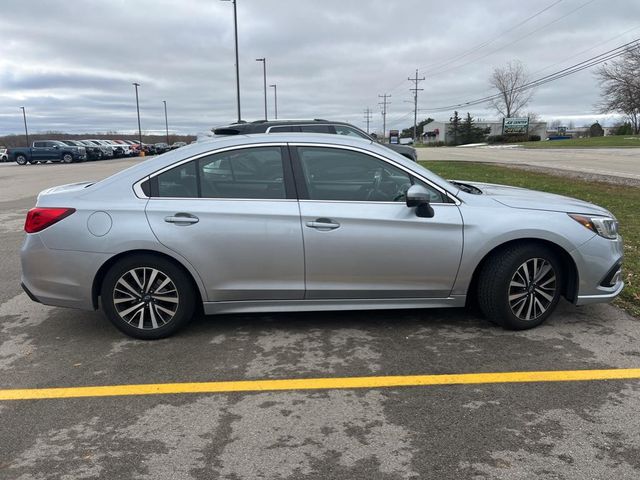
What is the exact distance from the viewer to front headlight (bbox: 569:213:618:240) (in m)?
4.26

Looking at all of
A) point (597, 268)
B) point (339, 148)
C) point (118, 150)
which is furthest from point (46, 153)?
point (597, 268)

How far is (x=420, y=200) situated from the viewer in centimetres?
401

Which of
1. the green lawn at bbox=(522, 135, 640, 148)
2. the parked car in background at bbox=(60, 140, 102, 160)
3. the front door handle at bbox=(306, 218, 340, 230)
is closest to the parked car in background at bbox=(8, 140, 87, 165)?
the parked car in background at bbox=(60, 140, 102, 160)

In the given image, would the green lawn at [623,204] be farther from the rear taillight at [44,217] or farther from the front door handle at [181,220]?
the rear taillight at [44,217]

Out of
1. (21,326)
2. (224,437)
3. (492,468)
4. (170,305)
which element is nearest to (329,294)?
(170,305)

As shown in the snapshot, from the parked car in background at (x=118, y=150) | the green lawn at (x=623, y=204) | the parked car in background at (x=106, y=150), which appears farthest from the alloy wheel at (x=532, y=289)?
the parked car in background at (x=118, y=150)

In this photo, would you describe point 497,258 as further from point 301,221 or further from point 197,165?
point 197,165

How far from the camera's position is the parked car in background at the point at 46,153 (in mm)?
40312

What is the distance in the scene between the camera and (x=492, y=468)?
2.62 m

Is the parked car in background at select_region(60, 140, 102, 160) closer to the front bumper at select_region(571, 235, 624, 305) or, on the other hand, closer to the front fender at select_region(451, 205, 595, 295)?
the front fender at select_region(451, 205, 595, 295)

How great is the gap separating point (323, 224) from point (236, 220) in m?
0.67

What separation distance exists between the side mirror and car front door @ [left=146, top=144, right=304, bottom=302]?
87cm

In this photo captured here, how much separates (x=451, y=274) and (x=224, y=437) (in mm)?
2178

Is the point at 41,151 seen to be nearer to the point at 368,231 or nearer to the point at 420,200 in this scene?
the point at 368,231
